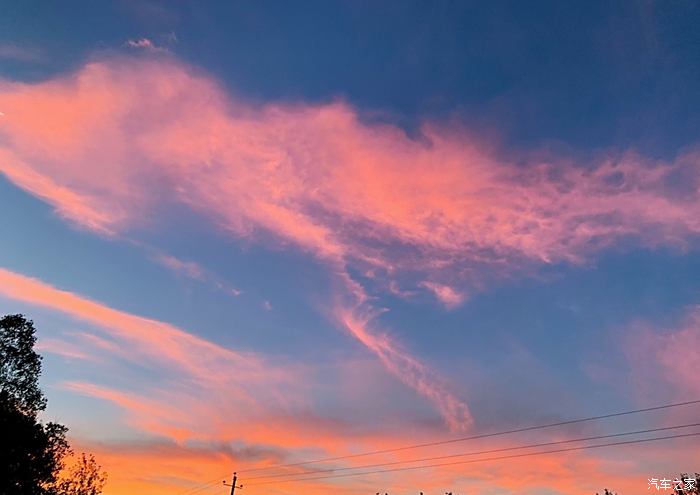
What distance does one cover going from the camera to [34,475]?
63406 mm

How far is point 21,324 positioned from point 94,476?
40.2 metres

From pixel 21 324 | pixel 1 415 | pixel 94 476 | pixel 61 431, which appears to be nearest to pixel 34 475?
pixel 61 431

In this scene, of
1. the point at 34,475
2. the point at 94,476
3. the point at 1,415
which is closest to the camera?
the point at 1,415

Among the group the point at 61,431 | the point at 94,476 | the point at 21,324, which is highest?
the point at 21,324

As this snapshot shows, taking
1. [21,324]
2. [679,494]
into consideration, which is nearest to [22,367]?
[21,324]

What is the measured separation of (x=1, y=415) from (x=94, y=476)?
3637cm

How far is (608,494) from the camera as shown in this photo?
112 metres

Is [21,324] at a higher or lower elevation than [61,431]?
higher

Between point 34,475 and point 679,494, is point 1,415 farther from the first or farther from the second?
point 679,494

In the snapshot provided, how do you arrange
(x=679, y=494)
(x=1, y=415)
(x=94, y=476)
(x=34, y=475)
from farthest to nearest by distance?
(x=679, y=494), (x=94, y=476), (x=34, y=475), (x=1, y=415)

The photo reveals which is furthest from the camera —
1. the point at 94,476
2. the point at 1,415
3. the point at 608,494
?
the point at 608,494

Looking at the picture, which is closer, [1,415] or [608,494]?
[1,415]

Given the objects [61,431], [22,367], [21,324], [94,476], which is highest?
[21,324]

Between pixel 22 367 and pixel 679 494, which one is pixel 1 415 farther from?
pixel 679 494
